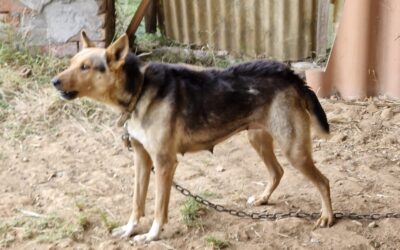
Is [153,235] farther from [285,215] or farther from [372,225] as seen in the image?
[372,225]

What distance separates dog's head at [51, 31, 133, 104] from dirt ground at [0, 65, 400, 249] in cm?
95

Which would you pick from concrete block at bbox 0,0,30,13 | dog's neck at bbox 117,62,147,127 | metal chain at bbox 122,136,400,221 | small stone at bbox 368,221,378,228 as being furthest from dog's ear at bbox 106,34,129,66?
concrete block at bbox 0,0,30,13

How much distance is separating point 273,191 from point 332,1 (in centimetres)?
320

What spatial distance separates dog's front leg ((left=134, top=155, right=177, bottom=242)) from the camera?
14.1 feet

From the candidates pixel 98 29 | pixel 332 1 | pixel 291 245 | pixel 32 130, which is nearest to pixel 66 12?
pixel 98 29

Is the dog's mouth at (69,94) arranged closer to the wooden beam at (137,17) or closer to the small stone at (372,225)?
the small stone at (372,225)

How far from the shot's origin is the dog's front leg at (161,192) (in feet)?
14.1

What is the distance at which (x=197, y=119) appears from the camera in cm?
440

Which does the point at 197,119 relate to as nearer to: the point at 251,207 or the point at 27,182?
the point at 251,207

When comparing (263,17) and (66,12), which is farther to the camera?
(263,17)

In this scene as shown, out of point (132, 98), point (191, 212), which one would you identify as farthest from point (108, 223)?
point (132, 98)

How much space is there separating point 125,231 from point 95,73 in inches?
43.5

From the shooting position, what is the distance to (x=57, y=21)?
717cm

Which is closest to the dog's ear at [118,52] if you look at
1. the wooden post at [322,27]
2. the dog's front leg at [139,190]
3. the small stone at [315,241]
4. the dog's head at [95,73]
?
the dog's head at [95,73]
